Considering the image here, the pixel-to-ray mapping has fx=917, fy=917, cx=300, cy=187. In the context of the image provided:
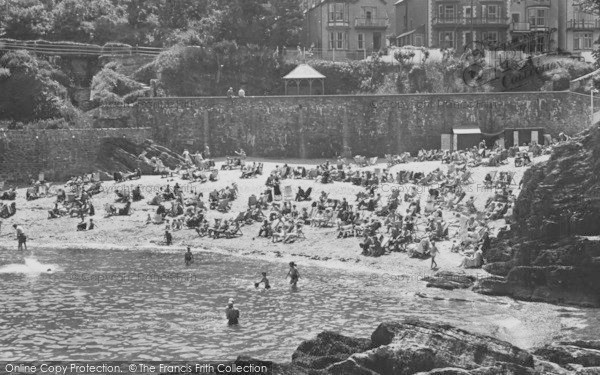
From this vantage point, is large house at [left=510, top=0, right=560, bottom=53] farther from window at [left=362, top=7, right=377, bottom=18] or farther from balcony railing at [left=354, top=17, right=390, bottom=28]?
window at [left=362, top=7, right=377, bottom=18]

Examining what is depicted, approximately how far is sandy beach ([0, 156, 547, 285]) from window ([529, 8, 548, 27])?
24.6 meters

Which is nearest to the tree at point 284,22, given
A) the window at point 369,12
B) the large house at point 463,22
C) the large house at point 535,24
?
the window at point 369,12

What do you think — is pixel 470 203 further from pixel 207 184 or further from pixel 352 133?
pixel 352 133

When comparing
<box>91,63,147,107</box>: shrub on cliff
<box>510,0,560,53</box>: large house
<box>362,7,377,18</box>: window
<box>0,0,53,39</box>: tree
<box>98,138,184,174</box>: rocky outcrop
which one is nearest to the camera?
<box>98,138,184,174</box>: rocky outcrop

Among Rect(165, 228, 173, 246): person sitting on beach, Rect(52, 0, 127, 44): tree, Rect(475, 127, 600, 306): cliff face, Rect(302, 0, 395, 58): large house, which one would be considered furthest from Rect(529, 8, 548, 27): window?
Rect(475, 127, 600, 306): cliff face

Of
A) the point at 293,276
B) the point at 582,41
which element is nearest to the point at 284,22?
the point at 582,41

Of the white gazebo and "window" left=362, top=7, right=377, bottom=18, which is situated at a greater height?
"window" left=362, top=7, right=377, bottom=18

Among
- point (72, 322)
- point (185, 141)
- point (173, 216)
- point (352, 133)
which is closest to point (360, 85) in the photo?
point (352, 133)

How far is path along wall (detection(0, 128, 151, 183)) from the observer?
2120 inches

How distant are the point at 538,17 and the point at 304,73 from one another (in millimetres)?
20680

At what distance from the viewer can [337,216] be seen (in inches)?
1601

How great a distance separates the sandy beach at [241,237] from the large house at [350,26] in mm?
20736

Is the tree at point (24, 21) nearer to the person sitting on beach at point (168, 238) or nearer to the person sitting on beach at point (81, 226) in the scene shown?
the person sitting on beach at point (81, 226)

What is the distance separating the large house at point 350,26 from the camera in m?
71.1
